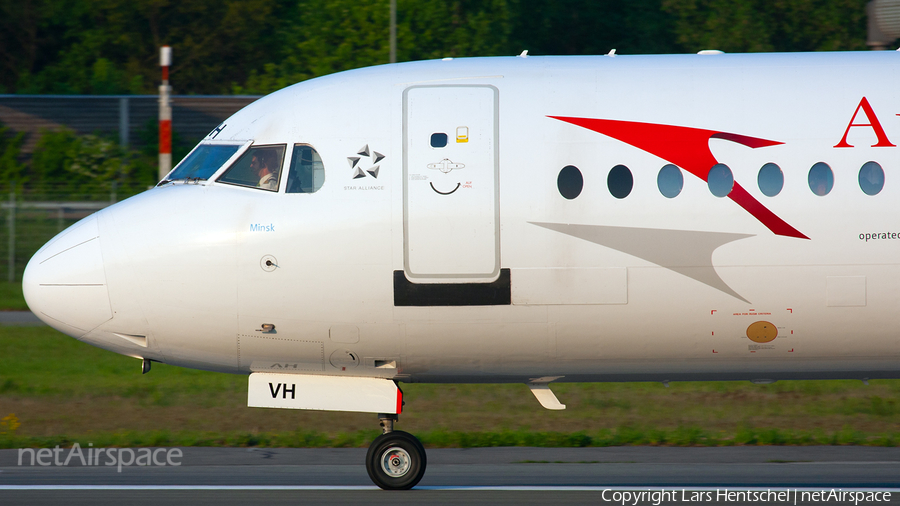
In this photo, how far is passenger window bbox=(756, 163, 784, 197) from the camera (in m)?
7.39

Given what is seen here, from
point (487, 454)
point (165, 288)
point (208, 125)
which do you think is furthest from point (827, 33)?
point (165, 288)

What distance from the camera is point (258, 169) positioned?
25.5ft

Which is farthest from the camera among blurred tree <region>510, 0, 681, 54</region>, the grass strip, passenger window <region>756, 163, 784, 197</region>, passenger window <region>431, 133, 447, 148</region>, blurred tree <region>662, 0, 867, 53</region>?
blurred tree <region>510, 0, 681, 54</region>

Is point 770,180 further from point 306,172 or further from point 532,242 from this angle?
point 306,172

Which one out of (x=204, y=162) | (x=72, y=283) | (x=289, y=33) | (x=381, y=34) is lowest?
(x=72, y=283)

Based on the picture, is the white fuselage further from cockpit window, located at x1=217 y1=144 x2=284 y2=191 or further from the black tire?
the black tire

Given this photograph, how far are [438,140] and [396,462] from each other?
265 centimetres

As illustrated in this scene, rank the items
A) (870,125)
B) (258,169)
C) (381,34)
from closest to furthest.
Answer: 1. (870,125)
2. (258,169)
3. (381,34)

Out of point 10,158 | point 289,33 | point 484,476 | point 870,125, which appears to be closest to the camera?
point 870,125

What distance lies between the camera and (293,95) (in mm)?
8023

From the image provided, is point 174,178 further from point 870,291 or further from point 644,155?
point 870,291

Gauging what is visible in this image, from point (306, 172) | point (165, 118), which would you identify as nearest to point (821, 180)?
point (306, 172)

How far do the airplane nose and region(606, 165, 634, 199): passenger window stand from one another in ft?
12.5

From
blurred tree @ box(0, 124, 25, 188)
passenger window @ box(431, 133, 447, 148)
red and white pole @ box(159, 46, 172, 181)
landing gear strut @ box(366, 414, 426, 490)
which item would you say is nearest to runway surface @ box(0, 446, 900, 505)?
landing gear strut @ box(366, 414, 426, 490)
